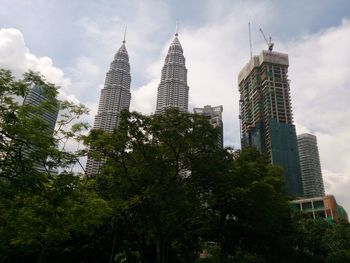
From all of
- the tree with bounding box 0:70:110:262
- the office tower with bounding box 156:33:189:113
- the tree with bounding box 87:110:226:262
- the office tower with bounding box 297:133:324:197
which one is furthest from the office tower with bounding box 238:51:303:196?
the tree with bounding box 0:70:110:262

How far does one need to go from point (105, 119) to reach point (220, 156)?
247ft

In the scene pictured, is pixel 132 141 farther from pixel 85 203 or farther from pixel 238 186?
pixel 238 186

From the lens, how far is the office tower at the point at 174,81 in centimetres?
10975

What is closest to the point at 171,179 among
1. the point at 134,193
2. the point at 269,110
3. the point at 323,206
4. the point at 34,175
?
the point at 134,193

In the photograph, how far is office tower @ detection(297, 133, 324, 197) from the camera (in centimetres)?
12199

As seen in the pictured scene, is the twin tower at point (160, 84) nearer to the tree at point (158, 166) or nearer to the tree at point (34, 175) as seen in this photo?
the tree at point (158, 166)

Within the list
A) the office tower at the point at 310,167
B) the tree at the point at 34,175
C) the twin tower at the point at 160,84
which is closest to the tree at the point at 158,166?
the tree at the point at 34,175

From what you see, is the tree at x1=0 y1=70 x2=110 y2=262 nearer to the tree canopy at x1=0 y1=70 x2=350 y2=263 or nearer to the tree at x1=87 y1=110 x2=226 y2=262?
the tree canopy at x1=0 y1=70 x2=350 y2=263

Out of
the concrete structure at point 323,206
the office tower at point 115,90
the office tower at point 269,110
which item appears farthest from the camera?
the office tower at point 269,110

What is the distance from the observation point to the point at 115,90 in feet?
339

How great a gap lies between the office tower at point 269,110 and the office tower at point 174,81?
87.6ft

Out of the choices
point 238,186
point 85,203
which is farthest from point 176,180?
point 85,203

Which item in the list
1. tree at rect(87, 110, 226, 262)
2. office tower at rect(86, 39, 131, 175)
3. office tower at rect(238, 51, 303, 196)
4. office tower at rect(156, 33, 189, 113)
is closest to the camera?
tree at rect(87, 110, 226, 262)

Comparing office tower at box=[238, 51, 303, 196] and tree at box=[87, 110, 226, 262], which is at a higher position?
office tower at box=[238, 51, 303, 196]
